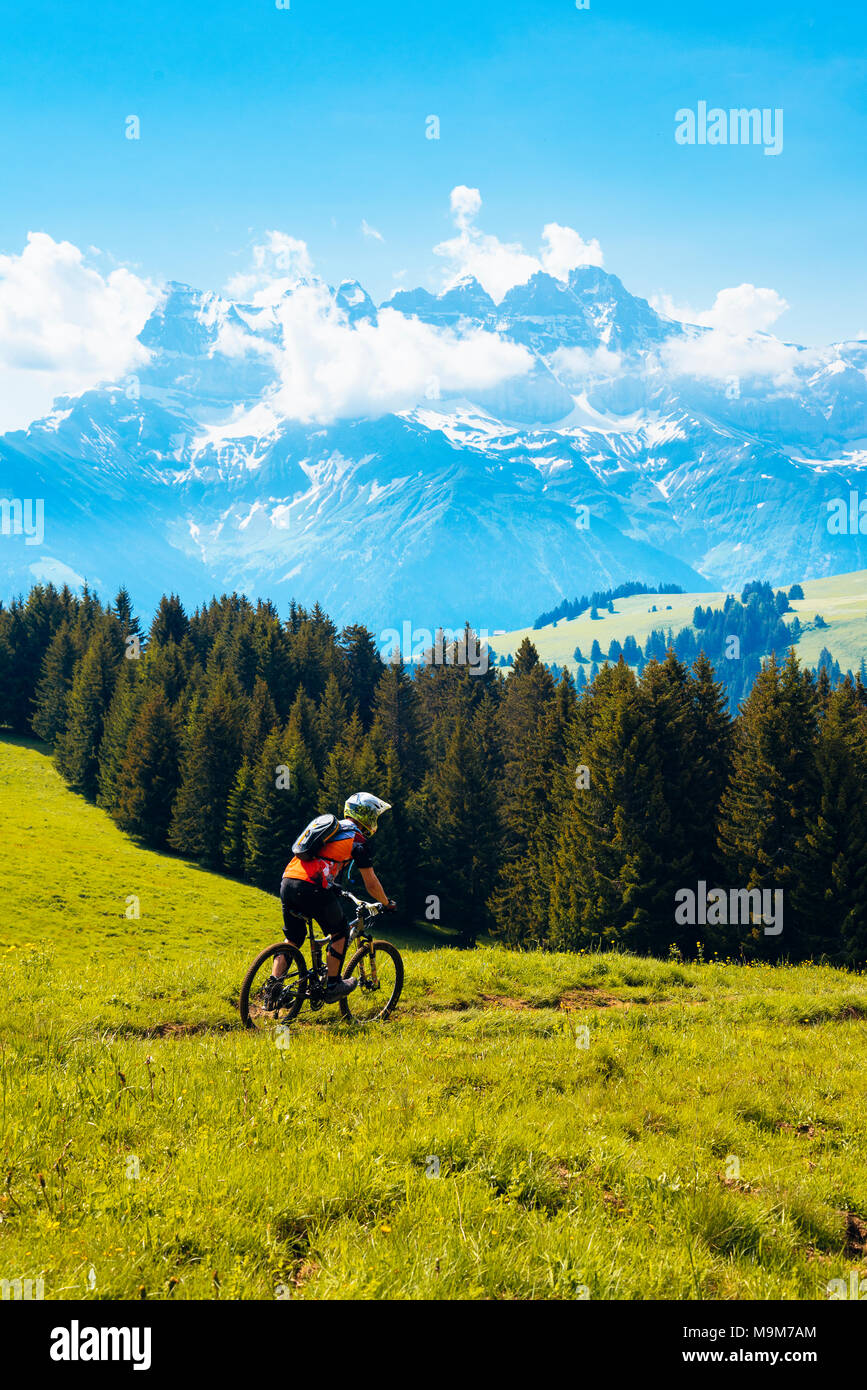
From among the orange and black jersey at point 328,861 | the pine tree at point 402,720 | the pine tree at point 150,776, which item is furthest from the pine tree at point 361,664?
the orange and black jersey at point 328,861

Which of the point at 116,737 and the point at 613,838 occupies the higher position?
the point at 116,737

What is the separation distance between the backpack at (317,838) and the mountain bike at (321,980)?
2.96 ft

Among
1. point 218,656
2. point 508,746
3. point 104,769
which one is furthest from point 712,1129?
point 218,656

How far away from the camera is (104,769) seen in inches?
3428

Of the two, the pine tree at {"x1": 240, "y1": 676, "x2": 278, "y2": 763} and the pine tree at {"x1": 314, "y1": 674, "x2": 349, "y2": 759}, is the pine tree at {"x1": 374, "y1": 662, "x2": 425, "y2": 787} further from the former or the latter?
the pine tree at {"x1": 240, "y1": 676, "x2": 278, "y2": 763}

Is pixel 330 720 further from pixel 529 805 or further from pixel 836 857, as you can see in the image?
pixel 836 857

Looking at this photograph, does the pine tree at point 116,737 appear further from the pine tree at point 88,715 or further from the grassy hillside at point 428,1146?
the grassy hillside at point 428,1146

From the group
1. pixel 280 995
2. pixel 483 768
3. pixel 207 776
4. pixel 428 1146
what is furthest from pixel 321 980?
pixel 207 776

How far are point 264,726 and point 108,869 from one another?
31345 mm

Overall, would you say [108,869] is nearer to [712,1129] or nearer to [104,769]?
[104,769]

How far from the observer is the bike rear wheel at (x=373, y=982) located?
11.8 m

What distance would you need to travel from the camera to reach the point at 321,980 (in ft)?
36.9

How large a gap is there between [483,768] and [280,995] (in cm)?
6613
